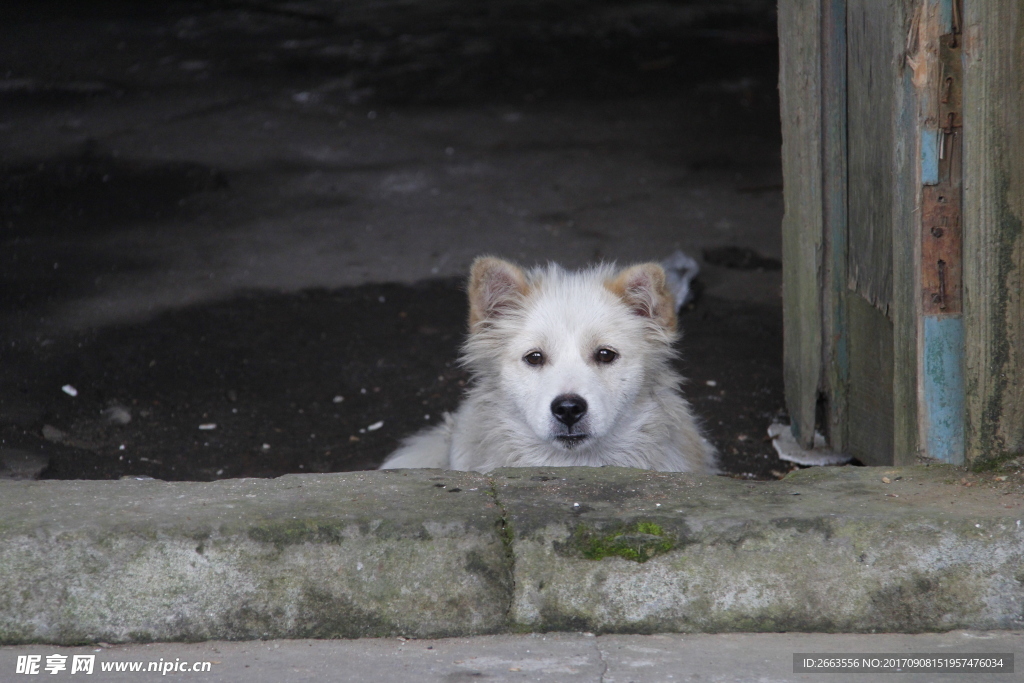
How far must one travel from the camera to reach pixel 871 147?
160 inches

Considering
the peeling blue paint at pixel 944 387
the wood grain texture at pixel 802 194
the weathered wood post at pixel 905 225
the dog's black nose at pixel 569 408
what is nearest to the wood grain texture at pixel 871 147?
the weathered wood post at pixel 905 225

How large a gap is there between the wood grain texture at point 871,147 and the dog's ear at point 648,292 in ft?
2.69

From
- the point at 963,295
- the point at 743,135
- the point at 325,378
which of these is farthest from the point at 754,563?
the point at 743,135

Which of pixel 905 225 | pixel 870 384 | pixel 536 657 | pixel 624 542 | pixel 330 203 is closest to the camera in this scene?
pixel 536 657

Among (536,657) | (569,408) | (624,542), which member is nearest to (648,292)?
(569,408)

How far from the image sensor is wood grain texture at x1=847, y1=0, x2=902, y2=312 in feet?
12.7

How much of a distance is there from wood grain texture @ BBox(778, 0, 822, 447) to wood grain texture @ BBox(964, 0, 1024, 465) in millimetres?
1464

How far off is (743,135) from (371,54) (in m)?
5.06

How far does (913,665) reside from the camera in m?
2.49

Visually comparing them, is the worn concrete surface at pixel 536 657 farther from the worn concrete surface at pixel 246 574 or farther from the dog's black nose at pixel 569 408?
the dog's black nose at pixel 569 408

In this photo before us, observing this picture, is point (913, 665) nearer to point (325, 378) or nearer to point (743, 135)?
point (325, 378)

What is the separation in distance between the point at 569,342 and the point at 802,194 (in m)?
1.35

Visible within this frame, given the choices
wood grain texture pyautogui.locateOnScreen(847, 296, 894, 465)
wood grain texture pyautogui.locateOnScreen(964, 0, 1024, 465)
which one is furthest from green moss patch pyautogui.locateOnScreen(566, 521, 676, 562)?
wood grain texture pyautogui.locateOnScreen(847, 296, 894, 465)

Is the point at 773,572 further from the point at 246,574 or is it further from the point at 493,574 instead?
the point at 246,574
